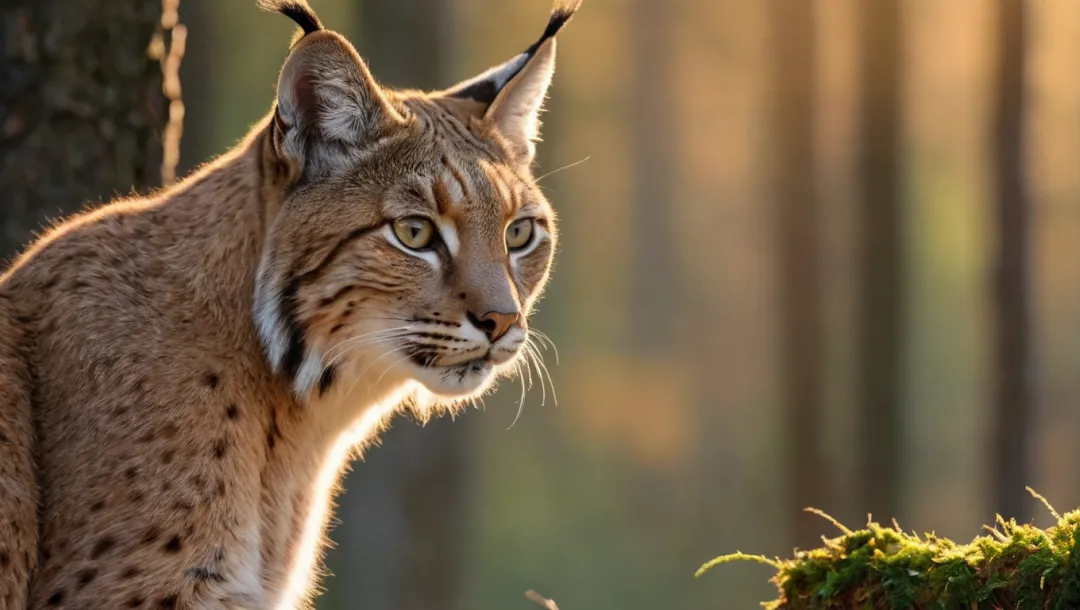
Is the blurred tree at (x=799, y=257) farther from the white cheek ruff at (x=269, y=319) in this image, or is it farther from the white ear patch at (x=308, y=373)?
the white cheek ruff at (x=269, y=319)

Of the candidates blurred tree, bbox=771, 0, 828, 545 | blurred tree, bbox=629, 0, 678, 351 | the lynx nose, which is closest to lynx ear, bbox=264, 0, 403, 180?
the lynx nose

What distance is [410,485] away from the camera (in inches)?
458

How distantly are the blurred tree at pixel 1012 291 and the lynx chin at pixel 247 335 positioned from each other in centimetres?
812

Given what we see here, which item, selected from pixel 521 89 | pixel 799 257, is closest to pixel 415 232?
pixel 521 89

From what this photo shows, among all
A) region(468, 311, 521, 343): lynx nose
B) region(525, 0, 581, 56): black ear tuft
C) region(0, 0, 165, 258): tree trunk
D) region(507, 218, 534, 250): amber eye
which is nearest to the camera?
region(468, 311, 521, 343): lynx nose

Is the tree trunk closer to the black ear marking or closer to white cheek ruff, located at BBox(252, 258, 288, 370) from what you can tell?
the black ear marking

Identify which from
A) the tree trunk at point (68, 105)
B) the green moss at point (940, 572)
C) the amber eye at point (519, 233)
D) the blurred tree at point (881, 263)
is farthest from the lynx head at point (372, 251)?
the blurred tree at point (881, 263)

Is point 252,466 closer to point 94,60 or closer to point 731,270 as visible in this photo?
point 94,60

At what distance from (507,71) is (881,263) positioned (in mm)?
10983

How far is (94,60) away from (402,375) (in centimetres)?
236

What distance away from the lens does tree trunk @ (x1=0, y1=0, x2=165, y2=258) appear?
5.39 meters

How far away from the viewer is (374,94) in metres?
4.19

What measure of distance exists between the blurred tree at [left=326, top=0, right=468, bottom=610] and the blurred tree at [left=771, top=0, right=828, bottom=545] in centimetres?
542

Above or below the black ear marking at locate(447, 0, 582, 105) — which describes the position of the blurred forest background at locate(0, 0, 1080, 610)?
below
